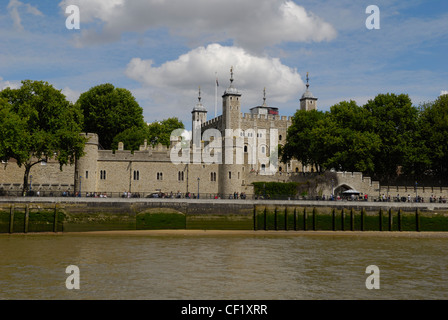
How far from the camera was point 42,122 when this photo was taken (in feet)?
136

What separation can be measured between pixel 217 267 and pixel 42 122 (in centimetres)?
2550

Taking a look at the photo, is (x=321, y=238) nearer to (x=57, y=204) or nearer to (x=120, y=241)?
(x=120, y=241)

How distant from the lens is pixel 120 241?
104 ft

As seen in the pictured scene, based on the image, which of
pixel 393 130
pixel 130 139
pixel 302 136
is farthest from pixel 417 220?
pixel 130 139

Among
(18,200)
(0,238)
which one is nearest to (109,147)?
(18,200)

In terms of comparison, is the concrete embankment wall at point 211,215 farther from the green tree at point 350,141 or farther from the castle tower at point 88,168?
the green tree at point 350,141

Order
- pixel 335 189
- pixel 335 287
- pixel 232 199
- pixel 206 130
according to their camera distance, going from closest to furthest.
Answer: pixel 335 287 → pixel 232 199 → pixel 335 189 → pixel 206 130

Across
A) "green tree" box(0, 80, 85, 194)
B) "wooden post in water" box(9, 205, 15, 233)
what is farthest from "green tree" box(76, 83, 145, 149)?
"wooden post in water" box(9, 205, 15, 233)

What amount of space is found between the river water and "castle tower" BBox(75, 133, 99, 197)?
1181cm

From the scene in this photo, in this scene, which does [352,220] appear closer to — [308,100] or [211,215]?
[211,215]

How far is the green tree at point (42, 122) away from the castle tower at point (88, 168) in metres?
3.44

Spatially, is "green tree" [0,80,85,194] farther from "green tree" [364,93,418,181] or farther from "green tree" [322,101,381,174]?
"green tree" [364,93,418,181]

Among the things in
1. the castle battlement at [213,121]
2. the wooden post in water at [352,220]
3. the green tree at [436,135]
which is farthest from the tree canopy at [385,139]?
the castle battlement at [213,121]
